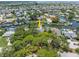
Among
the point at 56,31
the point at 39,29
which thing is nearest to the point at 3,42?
the point at 39,29

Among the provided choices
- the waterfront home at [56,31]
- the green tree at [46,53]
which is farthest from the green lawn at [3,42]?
the waterfront home at [56,31]

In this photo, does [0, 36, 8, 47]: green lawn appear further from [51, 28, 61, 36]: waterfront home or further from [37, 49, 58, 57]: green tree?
[51, 28, 61, 36]: waterfront home

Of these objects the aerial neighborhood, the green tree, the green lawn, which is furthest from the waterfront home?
the green lawn

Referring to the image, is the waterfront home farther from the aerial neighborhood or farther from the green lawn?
the green lawn

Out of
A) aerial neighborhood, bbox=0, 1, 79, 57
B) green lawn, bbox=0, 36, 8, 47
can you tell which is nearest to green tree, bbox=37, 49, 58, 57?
aerial neighborhood, bbox=0, 1, 79, 57

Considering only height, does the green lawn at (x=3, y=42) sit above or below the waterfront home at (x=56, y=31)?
below

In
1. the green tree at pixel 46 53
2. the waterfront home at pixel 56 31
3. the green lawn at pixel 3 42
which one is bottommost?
the green tree at pixel 46 53

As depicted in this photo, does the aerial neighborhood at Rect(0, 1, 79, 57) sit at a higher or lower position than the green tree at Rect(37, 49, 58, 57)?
higher

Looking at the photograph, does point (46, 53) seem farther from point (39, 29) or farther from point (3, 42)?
point (3, 42)

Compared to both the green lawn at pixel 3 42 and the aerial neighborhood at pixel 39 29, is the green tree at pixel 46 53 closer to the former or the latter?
the aerial neighborhood at pixel 39 29

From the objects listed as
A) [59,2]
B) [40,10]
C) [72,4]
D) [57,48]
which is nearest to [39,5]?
[40,10]

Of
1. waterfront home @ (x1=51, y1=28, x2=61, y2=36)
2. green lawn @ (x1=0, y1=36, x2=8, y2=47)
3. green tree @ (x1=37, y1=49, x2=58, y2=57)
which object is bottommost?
green tree @ (x1=37, y1=49, x2=58, y2=57)
